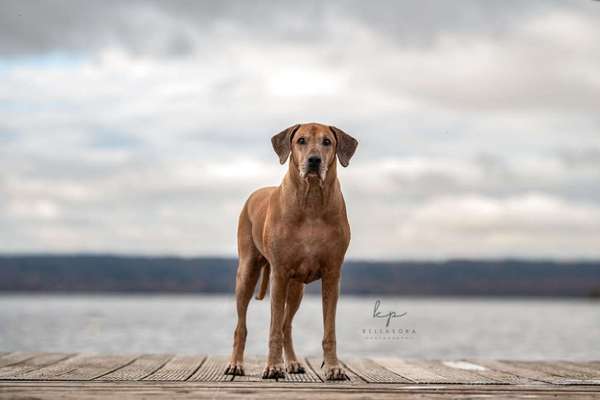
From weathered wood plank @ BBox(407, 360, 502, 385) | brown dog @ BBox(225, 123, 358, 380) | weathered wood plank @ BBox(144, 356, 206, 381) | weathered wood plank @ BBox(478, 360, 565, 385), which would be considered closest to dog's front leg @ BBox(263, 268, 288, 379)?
brown dog @ BBox(225, 123, 358, 380)

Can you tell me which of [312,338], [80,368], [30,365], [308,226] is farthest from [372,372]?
[312,338]

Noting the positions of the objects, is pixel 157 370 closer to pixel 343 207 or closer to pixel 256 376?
pixel 256 376

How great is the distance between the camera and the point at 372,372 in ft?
34.3

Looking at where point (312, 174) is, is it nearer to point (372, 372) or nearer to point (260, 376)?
point (260, 376)

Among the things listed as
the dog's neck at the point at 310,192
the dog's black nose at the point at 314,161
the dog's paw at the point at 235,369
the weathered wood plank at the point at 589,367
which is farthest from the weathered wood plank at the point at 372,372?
the weathered wood plank at the point at 589,367

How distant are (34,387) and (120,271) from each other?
19216 cm

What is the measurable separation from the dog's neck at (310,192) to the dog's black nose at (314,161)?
0.17 metres

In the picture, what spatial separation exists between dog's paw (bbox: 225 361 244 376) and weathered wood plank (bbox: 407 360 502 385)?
214 cm

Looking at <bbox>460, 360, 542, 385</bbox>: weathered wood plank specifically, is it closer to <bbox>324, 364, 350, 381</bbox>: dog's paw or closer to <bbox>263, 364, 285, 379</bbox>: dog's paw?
<bbox>324, 364, 350, 381</bbox>: dog's paw

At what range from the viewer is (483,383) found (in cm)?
890

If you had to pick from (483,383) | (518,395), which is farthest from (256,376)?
(518,395)

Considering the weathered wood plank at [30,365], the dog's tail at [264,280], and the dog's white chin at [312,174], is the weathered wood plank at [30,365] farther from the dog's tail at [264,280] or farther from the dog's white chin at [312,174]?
the dog's white chin at [312,174]

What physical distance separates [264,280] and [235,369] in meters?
1.29

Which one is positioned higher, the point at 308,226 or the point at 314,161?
the point at 314,161
